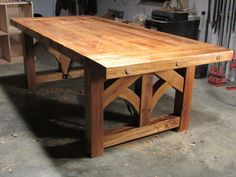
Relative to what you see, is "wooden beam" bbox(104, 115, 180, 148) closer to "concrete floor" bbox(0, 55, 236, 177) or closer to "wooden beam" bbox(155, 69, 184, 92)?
"concrete floor" bbox(0, 55, 236, 177)

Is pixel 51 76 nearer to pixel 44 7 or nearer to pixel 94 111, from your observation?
pixel 94 111

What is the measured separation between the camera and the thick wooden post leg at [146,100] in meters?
2.48

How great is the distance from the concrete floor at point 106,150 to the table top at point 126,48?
754mm

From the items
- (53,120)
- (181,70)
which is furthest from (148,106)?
(53,120)

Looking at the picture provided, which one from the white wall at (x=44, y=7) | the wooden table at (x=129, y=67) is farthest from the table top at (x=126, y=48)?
the white wall at (x=44, y=7)

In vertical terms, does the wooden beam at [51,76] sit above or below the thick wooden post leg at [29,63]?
below

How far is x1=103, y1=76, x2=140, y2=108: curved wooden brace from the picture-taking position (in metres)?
2.32

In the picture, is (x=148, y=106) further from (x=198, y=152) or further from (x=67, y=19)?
(x=67, y=19)

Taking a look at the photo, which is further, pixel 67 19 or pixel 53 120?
pixel 67 19

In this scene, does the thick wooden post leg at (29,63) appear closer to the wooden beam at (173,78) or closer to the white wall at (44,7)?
the wooden beam at (173,78)

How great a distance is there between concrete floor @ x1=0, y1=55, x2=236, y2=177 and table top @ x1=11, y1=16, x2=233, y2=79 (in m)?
0.75

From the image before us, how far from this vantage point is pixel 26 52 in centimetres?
370

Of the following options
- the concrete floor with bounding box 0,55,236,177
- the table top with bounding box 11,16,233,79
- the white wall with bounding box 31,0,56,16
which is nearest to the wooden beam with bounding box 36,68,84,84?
the concrete floor with bounding box 0,55,236,177

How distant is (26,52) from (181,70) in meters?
1.95
